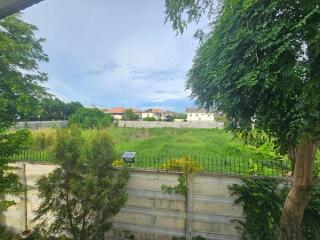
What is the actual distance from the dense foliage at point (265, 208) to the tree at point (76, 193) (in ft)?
5.28

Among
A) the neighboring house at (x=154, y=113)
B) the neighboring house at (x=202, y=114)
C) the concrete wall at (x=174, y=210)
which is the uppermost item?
the neighboring house at (x=154, y=113)

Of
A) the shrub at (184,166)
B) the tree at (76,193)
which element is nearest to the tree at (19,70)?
the tree at (76,193)

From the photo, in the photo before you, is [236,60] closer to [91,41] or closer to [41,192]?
[91,41]

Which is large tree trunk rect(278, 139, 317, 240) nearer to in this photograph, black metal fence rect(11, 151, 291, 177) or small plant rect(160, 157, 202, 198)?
black metal fence rect(11, 151, 291, 177)

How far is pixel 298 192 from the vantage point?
9.39 feet

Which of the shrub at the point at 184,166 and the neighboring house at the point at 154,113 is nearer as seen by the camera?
the shrub at the point at 184,166

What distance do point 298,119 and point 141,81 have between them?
4827mm

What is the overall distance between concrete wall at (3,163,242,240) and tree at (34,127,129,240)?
19.1 inches

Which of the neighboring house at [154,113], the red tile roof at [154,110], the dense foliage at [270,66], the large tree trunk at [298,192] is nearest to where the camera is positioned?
the dense foliage at [270,66]

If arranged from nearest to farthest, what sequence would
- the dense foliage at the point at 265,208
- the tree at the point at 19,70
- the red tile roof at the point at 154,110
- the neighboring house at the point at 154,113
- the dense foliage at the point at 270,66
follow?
the dense foliage at the point at 270,66 < the dense foliage at the point at 265,208 < the tree at the point at 19,70 < the neighboring house at the point at 154,113 < the red tile roof at the point at 154,110

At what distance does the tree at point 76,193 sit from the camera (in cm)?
344

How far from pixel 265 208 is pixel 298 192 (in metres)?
0.72

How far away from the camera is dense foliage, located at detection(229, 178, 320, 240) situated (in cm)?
336

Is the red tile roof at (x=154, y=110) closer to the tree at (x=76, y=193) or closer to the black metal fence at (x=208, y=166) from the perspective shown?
the black metal fence at (x=208, y=166)
